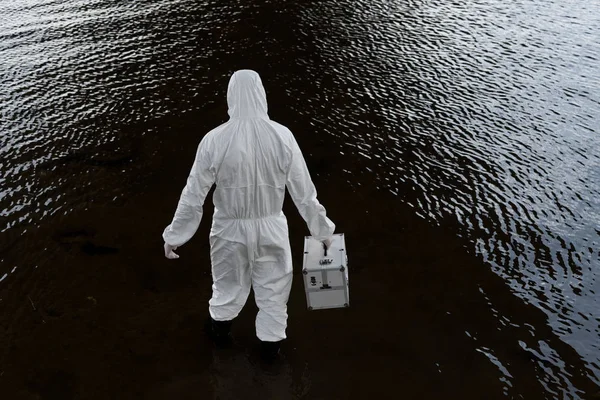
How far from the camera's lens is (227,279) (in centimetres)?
401

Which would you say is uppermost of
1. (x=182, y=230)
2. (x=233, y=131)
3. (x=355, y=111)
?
(x=233, y=131)

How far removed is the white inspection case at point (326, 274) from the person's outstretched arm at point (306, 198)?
158 millimetres

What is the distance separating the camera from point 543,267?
496 centimetres

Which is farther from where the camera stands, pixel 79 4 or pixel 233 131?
pixel 79 4

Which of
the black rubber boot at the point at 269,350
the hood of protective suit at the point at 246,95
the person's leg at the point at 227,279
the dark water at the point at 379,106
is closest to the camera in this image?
the hood of protective suit at the point at 246,95

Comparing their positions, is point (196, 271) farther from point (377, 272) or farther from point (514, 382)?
point (514, 382)

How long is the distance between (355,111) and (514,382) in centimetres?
442

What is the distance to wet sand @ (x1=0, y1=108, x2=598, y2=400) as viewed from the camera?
13.0ft

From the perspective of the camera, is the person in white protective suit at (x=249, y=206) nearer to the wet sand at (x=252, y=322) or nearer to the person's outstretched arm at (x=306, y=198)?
the person's outstretched arm at (x=306, y=198)

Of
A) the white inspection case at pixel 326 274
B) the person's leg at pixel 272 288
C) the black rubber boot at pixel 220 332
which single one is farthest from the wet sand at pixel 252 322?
the white inspection case at pixel 326 274

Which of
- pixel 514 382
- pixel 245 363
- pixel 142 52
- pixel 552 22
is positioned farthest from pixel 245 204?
pixel 552 22

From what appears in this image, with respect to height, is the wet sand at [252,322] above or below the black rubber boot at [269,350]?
below

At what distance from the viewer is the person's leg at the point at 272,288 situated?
395cm

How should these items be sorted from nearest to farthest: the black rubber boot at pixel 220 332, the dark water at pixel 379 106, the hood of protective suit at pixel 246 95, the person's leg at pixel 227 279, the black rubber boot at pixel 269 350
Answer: the hood of protective suit at pixel 246 95, the person's leg at pixel 227 279, the black rubber boot at pixel 269 350, the black rubber boot at pixel 220 332, the dark water at pixel 379 106
